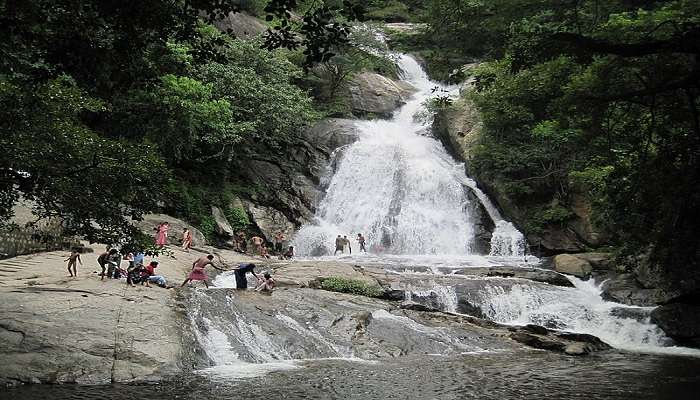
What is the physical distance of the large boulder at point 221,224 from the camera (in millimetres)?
24438

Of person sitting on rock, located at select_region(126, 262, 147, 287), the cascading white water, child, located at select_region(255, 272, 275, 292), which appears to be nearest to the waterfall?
the cascading white water

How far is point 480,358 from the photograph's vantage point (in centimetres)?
1196

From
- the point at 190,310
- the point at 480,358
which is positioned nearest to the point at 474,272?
the point at 480,358

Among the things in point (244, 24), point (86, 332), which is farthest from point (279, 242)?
point (244, 24)

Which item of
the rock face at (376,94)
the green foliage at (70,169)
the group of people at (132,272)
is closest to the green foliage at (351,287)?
the group of people at (132,272)

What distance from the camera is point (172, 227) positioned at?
70.2ft

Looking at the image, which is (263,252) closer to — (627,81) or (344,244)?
(344,244)

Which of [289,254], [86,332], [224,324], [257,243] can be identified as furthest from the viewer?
[289,254]

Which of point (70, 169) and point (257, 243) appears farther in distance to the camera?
point (257, 243)

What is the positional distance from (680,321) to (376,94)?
26131 mm

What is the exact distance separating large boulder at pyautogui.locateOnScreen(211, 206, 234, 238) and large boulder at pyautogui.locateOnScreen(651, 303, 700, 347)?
16.6m

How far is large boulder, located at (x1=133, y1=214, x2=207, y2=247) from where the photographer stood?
67.9ft

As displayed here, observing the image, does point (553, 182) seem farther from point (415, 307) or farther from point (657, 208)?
point (657, 208)

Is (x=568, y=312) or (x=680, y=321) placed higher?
(x=680, y=321)
